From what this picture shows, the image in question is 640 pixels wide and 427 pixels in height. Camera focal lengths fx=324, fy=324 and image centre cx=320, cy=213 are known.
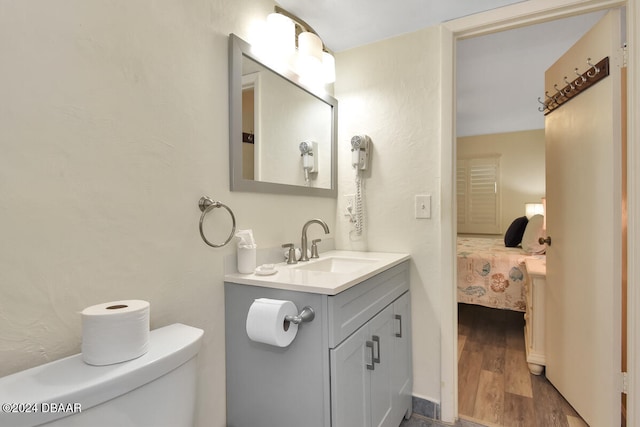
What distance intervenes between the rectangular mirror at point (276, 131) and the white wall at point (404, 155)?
0.59 feet

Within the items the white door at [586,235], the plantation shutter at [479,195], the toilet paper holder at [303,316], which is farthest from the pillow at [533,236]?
the toilet paper holder at [303,316]

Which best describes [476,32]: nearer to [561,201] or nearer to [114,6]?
[561,201]

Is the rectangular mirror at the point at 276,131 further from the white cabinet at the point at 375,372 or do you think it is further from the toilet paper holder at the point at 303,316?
the white cabinet at the point at 375,372

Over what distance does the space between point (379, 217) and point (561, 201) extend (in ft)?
3.47

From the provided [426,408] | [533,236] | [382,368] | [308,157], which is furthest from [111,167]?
[533,236]

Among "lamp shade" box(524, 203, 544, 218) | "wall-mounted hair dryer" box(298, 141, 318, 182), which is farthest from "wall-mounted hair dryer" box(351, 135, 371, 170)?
"lamp shade" box(524, 203, 544, 218)

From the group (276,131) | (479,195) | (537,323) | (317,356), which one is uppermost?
(276,131)

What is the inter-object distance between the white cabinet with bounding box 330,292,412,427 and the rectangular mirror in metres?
0.73

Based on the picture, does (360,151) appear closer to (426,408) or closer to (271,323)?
(271,323)

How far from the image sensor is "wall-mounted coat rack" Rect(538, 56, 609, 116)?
1.52 metres

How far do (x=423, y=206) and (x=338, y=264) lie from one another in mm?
556

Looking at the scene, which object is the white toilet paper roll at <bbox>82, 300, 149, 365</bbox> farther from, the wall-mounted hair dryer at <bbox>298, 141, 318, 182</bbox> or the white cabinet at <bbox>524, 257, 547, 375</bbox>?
the white cabinet at <bbox>524, 257, 547, 375</bbox>

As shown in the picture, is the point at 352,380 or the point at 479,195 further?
the point at 479,195

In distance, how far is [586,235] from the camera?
1646mm
